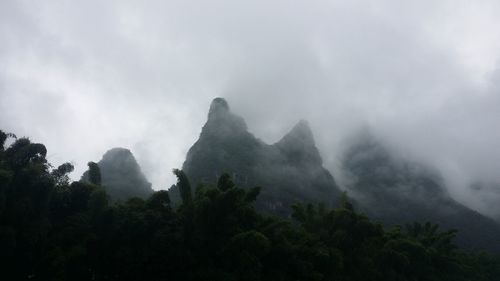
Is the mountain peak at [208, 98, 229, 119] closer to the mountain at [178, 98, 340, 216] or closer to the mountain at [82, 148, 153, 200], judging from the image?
the mountain at [178, 98, 340, 216]

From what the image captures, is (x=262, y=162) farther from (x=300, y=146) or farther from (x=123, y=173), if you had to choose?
(x=123, y=173)

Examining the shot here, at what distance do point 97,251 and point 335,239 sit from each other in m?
9.73

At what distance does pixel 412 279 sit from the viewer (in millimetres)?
25250

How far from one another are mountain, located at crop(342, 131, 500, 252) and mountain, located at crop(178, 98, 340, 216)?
7492mm

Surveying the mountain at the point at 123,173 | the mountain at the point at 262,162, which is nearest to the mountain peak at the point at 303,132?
the mountain at the point at 262,162

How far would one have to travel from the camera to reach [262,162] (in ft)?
205

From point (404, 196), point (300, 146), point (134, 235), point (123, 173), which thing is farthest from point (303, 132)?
point (134, 235)

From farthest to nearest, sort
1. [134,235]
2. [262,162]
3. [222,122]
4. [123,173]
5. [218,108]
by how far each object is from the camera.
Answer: [218,108]
[222,122]
[262,162]
[123,173]
[134,235]

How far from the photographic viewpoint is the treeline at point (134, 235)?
12945 mm

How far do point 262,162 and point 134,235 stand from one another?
48056 millimetres

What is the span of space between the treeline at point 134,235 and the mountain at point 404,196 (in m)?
45.7

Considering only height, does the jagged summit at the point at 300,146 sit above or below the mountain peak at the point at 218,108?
below

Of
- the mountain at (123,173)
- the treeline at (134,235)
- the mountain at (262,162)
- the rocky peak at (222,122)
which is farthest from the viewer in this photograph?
the rocky peak at (222,122)

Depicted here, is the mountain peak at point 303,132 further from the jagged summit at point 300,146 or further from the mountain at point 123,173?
the mountain at point 123,173
